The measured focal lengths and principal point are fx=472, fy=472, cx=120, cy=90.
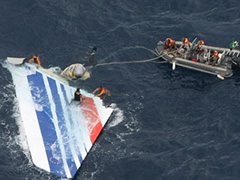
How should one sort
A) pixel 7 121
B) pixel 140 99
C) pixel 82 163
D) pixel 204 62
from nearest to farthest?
1. pixel 82 163
2. pixel 7 121
3. pixel 140 99
4. pixel 204 62

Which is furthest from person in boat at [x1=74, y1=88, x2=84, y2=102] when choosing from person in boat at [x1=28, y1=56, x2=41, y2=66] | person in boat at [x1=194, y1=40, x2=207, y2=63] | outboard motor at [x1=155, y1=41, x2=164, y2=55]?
person in boat at [x1=194, y1=40, x2=207, y2=63]

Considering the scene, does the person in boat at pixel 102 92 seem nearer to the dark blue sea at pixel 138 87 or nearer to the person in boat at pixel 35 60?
the dark blue sea at pixel 138 87

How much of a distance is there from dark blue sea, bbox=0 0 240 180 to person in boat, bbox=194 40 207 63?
6.45 ft

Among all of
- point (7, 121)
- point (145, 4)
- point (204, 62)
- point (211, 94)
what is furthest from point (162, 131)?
point (145, 4)

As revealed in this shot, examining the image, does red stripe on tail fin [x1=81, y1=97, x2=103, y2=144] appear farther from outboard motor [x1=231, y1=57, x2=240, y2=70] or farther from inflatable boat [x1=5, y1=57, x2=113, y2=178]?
outboard motor [x1=231, y1=57, x2=240, y2=70]

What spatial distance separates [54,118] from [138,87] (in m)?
11.5

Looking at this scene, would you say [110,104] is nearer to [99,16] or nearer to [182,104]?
[182,104]

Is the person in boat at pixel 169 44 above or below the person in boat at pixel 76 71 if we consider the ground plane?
above

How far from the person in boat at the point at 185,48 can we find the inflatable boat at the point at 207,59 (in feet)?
0.99

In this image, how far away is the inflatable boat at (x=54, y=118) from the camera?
50.4 m

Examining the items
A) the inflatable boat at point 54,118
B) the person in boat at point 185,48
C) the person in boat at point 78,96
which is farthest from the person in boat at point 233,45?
the person in boat at point 78,96

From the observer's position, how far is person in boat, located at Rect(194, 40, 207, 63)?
61.8m

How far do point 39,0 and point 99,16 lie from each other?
9.17 metres

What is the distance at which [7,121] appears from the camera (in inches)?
2126
